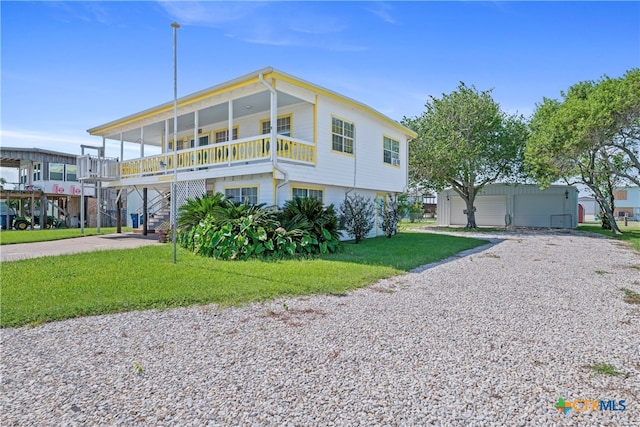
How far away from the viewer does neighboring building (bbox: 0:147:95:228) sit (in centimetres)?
2458

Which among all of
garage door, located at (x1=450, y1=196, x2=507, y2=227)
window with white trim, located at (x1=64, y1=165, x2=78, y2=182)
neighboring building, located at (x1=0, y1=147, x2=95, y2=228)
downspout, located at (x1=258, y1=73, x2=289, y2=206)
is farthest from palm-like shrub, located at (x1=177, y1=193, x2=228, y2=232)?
garage door, located at (x1=450, y1=196, x2=507, y2=227)

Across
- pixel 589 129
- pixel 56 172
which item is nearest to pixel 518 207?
pixel 589 129

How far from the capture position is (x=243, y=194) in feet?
41.0

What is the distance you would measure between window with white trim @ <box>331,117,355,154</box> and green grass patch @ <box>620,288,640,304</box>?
8.93 meters

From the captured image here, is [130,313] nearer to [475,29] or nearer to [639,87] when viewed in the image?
[475,29]

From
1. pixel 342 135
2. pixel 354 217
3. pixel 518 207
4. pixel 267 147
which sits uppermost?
pixel 342 135

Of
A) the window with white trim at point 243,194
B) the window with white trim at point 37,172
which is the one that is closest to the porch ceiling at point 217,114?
the window with white trim at point 243,194

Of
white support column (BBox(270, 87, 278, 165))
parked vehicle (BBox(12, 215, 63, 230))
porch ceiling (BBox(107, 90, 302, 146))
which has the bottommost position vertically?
parked vehicle (BBox(12, 215, 63, 230))

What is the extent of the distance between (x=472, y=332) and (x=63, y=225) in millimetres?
27209

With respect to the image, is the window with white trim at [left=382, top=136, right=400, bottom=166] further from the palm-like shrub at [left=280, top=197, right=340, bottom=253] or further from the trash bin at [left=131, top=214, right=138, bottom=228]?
the trash bin at [left=131, top=214, right=138, bottom=228]

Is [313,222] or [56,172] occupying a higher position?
[56,172]

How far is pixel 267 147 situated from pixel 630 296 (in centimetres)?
918

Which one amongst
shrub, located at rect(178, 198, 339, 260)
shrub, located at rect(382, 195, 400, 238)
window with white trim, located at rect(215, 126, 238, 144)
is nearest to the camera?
shrub, located at rect(178, 198, 339, 260)

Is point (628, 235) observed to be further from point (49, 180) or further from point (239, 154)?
point (49, 180)
